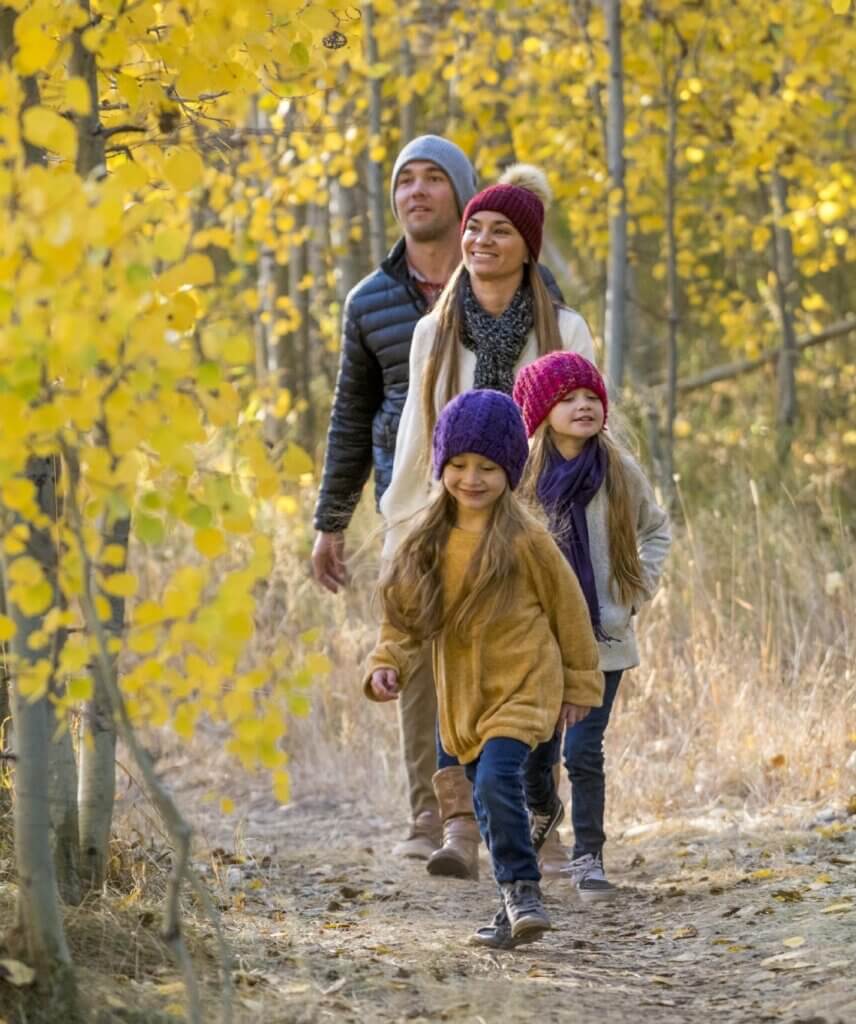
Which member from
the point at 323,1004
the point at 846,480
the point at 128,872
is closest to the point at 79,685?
the point at 323,1004

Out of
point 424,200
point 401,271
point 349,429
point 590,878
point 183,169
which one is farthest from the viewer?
point 349,429

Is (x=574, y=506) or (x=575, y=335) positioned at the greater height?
(x=575, y=335)

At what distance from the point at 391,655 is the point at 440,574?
227mm

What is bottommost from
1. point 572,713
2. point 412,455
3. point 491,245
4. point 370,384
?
point 572,713

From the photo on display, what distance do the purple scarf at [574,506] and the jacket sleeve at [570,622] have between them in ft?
1.66

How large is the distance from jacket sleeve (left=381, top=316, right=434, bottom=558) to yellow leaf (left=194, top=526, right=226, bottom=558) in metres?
2.48

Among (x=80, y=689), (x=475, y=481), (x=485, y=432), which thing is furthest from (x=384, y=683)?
(x=80, y=689)

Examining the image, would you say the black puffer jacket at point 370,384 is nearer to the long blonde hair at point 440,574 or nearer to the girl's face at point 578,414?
the girl's face at point 578,414

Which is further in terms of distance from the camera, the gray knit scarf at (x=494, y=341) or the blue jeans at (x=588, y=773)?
the gray knit scarf at (x=494, y=341)

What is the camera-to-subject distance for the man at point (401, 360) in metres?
5.23

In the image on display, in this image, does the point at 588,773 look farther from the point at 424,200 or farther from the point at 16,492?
the point at 16,492

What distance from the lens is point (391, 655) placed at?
384 cm

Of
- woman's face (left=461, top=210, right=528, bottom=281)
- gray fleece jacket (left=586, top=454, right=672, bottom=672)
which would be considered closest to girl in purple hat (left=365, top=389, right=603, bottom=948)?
gray fleece jacket (left=586, top=454, right=672, bottom=672)

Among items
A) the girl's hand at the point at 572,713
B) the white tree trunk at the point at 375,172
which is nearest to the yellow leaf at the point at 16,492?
the girl's hand at the point at 572,713
